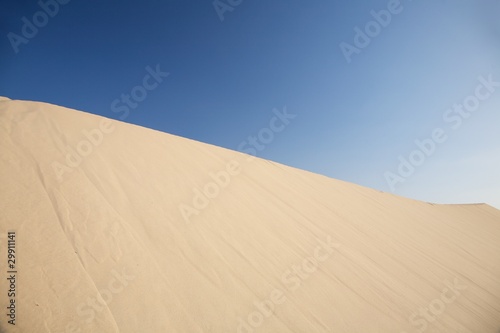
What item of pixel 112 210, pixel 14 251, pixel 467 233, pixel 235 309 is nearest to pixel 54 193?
pixel 112 210

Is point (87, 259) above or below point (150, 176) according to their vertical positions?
below

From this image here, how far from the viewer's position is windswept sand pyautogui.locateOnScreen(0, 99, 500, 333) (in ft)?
7.57

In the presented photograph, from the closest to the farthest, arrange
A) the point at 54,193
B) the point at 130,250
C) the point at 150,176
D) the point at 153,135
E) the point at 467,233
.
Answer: the point at 130,250 < the point at 54,193 < the point at 150,176 < the point at 153,135 < the point at 467,233

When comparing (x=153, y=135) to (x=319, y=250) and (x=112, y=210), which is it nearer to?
(x=112, y=210)

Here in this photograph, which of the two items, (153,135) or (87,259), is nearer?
(87,259)

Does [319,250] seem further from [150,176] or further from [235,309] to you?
[150,176]

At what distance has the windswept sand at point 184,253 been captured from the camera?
7.57 ft

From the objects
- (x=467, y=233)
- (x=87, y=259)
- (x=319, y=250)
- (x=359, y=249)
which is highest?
(x=467, y=233)

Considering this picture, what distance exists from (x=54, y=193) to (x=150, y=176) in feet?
5.00

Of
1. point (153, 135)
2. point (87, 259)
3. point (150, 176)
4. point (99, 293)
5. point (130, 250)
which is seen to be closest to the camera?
point (99, 293)

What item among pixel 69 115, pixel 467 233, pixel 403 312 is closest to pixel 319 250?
pixel 403 312

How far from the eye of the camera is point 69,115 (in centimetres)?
510

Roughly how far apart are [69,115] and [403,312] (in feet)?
23.3

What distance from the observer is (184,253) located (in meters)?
3.19
